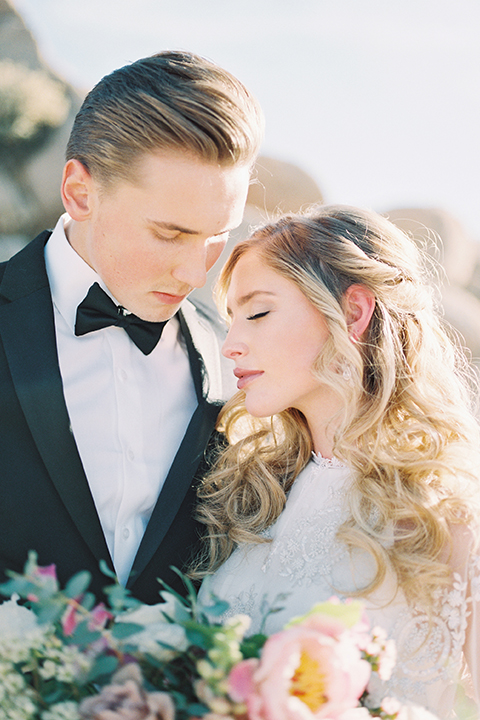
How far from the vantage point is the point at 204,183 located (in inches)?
89.2

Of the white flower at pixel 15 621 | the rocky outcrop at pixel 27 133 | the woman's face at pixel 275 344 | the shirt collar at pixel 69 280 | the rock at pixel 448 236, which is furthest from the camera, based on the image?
the rock at pixel 448 236

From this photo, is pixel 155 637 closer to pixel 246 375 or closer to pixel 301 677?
pixel 301 677

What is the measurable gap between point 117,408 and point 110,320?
348 mm

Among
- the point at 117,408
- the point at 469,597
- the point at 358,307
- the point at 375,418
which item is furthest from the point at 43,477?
the point at 469,597

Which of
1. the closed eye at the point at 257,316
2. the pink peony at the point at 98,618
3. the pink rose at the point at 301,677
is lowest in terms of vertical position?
the pink peony at the point at 98,618

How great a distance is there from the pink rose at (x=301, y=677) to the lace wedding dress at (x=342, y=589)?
0.53 m

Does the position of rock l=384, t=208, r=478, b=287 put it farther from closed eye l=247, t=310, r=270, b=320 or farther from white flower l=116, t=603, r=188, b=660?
white flower l=116, t=603, r=188, b=660

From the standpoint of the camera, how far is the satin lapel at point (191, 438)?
7.34 ft

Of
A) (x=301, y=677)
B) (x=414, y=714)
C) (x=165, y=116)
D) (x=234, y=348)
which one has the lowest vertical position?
(x=414, y=714)

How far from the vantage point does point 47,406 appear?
7.03ft

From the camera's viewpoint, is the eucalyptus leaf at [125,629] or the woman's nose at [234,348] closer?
the eucalyptus leaf at [125,629]

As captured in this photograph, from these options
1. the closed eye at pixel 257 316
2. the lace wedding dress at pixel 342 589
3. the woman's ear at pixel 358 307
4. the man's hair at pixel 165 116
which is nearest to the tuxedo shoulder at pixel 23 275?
the man's hair at pixel 165 116

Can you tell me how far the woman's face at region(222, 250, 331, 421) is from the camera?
7.72ft

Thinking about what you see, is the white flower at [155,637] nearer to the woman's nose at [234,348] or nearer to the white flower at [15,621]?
the white flower at [15,621]
